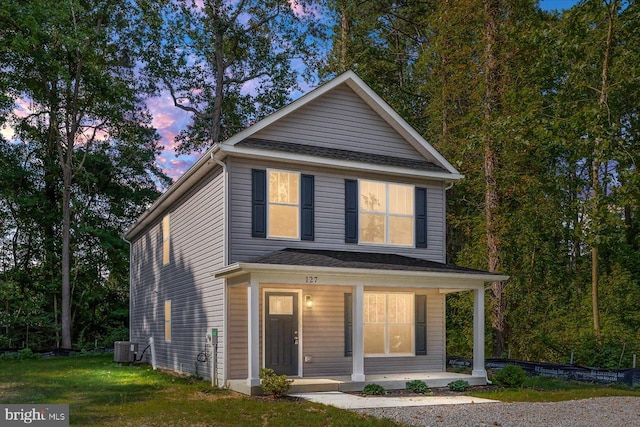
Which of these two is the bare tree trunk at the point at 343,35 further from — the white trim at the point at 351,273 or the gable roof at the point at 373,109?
the white trim at the point at 351,273

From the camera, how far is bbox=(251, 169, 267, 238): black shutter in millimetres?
13758

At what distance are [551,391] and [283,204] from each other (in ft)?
23.1

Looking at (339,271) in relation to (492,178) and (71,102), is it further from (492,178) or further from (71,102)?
(71,102)

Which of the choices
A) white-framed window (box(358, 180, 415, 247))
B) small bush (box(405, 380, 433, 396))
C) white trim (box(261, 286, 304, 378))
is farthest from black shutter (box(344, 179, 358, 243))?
small bush (box(405, 380, 433, 396))

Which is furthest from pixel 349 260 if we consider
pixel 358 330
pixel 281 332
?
pixel 281 332

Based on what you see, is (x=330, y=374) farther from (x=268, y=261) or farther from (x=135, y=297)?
(x=135, y=297)

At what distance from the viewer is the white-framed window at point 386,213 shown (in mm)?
15367

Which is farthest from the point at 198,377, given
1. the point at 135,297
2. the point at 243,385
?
the point at 135,297

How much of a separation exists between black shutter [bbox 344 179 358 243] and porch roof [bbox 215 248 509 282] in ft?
1.35

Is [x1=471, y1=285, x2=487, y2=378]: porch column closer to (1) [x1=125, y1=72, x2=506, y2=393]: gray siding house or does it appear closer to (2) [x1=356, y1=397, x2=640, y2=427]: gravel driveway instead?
(1) [x1=125, y1=72, x2=506, y2=393]: gray siding house

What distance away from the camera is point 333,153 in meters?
15.0

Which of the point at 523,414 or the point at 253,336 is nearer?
the point at 523,414

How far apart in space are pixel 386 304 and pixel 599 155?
608 centimetres

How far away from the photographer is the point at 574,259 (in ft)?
86.6
